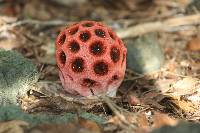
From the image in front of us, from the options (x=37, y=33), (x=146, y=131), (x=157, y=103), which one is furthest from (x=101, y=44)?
(x=37, y=33)

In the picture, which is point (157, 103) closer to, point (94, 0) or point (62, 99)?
point (62, 99)

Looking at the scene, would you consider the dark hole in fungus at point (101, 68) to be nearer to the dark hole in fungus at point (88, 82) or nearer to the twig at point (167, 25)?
the dark hole in fungus at point (88, 82)

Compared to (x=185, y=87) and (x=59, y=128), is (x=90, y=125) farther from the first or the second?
(x=185, y=87)

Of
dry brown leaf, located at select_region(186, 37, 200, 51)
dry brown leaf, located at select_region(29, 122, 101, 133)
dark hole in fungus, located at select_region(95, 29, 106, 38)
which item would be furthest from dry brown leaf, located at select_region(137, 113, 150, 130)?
dry brown leaf, located at select_region(186, 37, 200, 51)

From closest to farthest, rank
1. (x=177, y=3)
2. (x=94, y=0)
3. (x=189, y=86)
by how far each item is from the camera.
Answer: (x=189, y=86) < (x=177, y=3) < (x=94, y=0)

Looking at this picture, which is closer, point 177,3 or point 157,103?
point 157,103

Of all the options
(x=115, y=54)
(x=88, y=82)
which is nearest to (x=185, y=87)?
(x=115, y=54)

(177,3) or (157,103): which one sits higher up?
(177,3)

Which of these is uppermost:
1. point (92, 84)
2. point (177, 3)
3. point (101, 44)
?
point (177, 3)

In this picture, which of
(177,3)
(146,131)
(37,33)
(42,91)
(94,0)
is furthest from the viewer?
(94,0)
